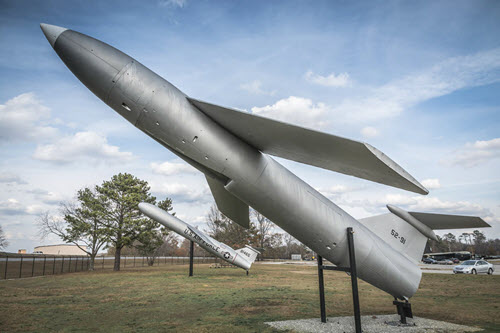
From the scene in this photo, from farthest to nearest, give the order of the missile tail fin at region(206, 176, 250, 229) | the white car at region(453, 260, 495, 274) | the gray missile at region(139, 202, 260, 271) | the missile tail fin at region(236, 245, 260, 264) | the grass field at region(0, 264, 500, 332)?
the missile tail fin at region(236, 245, 260, 264)
the white car at region(453, 260, 495, 274)
the gray missile at region(139, 202, 260, 271)
the missile tail fin at region(206, 176, 250, 229)
the grass field at region(0, 264, 500, 332)

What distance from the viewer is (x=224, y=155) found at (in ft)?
14.9

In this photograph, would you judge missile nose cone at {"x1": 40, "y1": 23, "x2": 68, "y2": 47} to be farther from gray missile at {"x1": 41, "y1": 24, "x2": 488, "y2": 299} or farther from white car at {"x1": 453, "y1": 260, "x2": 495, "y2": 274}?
white car at {"x1": 453, "y1": 260, "x2": 495, "y2": 274}

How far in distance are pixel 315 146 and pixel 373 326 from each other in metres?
4.39

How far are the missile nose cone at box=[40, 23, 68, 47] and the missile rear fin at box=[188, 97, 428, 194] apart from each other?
2.07 m

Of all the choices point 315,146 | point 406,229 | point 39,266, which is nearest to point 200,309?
point 406,229

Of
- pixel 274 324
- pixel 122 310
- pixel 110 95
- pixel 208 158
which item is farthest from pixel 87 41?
pixel 122 310

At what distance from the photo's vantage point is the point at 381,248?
231 inches

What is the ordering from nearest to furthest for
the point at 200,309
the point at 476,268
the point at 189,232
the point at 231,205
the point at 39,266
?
the point at 231,205 → the point at 200,309 → the point at 189,232 → the point at 476,268 → the point at 39,266

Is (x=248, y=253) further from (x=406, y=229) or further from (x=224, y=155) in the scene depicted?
(x=224, y=155)

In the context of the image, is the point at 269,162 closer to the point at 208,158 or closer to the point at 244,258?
the point at 208,158

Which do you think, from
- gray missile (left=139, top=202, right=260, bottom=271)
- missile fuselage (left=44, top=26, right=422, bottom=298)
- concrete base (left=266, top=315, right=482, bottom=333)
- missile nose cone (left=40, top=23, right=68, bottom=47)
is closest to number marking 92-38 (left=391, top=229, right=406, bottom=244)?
missile fuselage (left=44, top=26, right=422, bottom=298)

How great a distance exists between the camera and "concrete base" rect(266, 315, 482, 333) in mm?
5773

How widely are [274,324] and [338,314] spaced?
228 cm

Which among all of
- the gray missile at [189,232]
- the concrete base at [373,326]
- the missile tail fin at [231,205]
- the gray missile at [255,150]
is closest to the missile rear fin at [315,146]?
the gray missile at [255,150]
